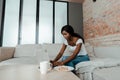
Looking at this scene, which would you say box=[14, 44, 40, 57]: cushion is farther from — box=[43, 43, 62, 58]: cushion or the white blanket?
the white blanket

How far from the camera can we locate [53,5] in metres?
4.15

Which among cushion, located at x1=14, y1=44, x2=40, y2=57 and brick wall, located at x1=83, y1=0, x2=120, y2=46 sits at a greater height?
brick wall, located at x1=83, y1=0, x2=120, y2=46

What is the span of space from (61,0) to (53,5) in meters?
0.31

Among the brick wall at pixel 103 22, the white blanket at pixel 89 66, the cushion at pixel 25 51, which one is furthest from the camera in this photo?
the cushion at pixel 25 51

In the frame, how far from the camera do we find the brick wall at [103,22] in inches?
88.2

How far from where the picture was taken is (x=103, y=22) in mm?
2686

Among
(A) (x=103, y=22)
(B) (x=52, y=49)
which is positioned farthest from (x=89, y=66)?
(A) (x=103, y=22)

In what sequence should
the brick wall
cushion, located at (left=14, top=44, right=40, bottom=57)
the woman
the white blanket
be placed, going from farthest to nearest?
cushion, located at (left=14, top=44, right=40, bottom=57) < the brick wall < the woman < the white blanket

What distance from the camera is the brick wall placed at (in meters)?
2.24

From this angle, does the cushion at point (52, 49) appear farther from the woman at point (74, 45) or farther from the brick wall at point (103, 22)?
the brick wall at point (103, 22)

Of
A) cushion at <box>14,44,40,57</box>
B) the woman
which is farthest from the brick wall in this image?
cushion at <box>14,44,40,57</box>

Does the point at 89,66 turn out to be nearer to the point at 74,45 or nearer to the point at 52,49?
the point at 74,45

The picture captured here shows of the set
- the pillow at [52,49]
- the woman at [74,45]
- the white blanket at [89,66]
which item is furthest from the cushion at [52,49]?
the white blanket at [89,66]

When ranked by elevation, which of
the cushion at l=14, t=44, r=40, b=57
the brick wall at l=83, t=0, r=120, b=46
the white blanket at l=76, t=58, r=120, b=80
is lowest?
the white blanket at l=76, t=58, r=120, b=80
